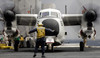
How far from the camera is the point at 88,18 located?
24.4 m

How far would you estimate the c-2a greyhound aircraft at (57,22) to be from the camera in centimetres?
2195

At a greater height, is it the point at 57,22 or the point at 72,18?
the point at 72,18

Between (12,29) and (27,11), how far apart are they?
71.4 metres

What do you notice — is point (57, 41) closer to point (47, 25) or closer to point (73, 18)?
point (47, 25)

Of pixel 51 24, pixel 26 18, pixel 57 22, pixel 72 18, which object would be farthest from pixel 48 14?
pixel 26 18

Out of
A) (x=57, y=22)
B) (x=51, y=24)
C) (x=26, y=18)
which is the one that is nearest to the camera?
(x=51, y=24)

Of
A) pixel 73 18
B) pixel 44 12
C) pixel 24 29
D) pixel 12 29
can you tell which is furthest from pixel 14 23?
pixel 24 29

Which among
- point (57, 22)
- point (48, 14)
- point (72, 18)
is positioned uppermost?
point (48, 14)

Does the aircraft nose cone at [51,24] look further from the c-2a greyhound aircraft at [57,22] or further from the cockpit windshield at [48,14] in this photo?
the cockpit windshield at [48,14]

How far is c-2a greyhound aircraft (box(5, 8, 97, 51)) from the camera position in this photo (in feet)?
72.0

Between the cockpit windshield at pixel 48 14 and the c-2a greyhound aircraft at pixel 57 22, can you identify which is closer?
the c-2a greyhound aircraft at pixel 57 22

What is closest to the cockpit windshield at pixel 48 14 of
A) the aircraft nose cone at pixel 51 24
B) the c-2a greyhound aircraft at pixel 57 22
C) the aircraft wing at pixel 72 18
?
the c-2a greyhound aircraft at pixel 57 22

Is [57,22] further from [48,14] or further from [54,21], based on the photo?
[48,14]

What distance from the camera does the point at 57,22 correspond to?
73.7 feet
